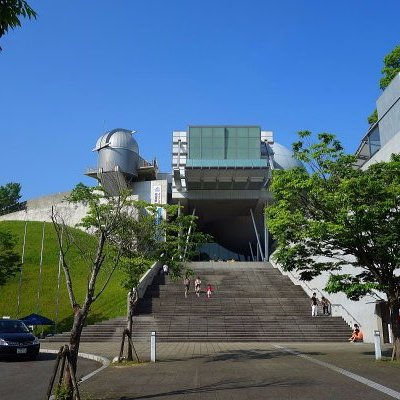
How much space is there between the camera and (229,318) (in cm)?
2650

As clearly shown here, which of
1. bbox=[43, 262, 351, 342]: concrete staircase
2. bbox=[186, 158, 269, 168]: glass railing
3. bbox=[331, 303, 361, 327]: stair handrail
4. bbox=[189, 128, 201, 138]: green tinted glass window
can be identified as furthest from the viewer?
bbox=[189, 128, 201, 138]: green tinted glass window

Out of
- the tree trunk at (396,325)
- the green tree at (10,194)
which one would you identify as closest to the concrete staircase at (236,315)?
the tree trunk at (396,325)

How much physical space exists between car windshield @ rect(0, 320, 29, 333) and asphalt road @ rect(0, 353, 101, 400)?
3.94 feet

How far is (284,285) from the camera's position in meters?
35.1

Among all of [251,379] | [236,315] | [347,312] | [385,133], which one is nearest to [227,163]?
[236,315]

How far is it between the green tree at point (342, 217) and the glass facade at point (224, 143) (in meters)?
37.3

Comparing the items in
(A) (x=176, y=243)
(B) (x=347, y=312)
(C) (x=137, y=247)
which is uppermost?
(A) (x=176, y=243)

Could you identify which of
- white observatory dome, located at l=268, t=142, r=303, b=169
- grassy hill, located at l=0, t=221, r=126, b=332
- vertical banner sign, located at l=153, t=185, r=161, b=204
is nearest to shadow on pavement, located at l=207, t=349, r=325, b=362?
grassy hill, located at l=0, t=221, r=126, b=332

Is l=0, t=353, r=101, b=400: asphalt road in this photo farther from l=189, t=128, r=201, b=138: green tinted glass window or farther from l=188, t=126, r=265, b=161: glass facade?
l=189, t=128, r=201, b=138: green tinted glass window

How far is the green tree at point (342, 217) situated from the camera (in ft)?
42.4

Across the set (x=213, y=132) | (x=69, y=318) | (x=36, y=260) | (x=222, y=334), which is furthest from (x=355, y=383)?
(x=213, y=132)

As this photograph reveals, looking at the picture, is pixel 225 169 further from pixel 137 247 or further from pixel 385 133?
pixel 137 247

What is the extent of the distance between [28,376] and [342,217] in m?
9.42

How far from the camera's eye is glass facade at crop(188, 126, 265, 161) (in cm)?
5238
